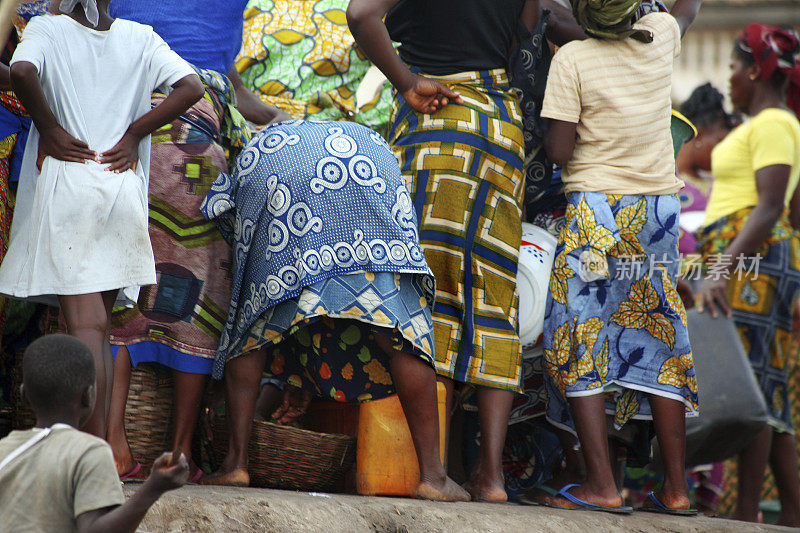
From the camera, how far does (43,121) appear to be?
9.66 ft

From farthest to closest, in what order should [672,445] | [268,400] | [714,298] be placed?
[714,298]
[268,400]
[672,445]

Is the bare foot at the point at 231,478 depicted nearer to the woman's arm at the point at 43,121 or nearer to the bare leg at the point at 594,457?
the woman's arm at the point at 43,121

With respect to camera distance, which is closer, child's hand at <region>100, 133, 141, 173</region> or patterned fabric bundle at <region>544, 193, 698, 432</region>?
child's hand at <region>100, 133, 141, 173</region>

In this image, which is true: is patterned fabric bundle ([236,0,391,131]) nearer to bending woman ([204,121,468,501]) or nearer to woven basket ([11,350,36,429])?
bending woman ([204,121,468,501])

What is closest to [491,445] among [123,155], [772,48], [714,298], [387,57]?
[387,57]

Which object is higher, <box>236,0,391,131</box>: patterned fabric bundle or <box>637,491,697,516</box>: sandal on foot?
<box>236,0,391,131</box>: patterned fabric bundle

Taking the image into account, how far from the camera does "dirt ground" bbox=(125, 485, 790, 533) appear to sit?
2.62 m

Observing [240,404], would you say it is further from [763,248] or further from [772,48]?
[772,48]

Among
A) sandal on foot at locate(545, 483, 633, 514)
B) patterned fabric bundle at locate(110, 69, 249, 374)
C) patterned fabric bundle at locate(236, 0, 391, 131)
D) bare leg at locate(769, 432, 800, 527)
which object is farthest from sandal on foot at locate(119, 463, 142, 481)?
bare leg at locate(769, 432, 800, 527)

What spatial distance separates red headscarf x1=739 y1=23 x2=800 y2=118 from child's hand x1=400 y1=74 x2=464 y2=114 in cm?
251

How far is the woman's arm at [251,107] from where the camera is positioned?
14.1 ft

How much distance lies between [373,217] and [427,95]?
0.68 m

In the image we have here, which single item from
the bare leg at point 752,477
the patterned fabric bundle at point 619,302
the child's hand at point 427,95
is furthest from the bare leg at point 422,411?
the bare leg at point 752,477

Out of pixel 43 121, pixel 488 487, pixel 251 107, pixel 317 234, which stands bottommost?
pixel 488 487
